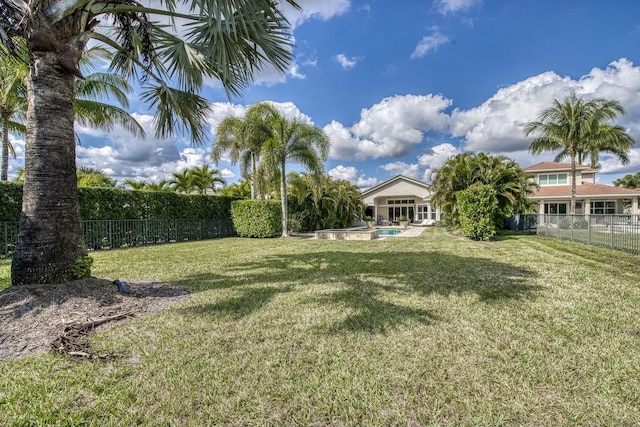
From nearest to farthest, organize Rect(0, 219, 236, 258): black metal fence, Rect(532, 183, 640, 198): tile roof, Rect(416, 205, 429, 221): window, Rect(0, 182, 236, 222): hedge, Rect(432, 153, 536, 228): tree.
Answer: Rect(0, 219, 236, 258): black metal fence, Rect(0, 182, 236, 222): hedge, Rect(432, 153, 536, 228): tree, Rect(532, 183, 640, 198): tile roof, Rect(416, 205, 429, 221): window

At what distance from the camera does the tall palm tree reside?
3023cm

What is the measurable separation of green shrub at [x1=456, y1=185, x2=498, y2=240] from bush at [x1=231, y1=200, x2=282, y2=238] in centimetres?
1060

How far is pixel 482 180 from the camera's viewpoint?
16781 millimetres

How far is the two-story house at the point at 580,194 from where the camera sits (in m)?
26.1

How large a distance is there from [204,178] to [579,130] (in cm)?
3257

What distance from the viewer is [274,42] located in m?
5.71

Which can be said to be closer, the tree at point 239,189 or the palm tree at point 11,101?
the palm tree at point 11,101

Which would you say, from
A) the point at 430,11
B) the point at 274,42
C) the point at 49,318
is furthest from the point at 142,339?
the point at 430,11

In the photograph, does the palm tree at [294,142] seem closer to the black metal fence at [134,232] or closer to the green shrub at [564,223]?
the black metal fence at [134,232]

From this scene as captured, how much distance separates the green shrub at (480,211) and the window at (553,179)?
70.5ft

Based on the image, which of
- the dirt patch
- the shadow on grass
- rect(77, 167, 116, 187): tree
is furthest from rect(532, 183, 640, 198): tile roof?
rect(77, 167, 116, 187): tree

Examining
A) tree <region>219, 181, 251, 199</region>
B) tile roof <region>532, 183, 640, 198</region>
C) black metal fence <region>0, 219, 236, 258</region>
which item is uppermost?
tree <region>219, 181, 251, 199</region>

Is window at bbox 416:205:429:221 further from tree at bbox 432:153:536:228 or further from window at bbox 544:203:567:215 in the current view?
tree at bbox 432:153:536:228

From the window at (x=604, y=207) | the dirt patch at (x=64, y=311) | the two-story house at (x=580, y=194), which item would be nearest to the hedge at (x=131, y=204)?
the dirt patch at (x=64, y=311)
